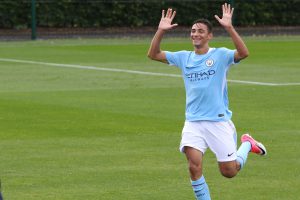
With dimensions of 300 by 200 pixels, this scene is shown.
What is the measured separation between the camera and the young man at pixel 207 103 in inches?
460

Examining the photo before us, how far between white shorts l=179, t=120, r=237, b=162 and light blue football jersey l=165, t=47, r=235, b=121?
0.06 metres

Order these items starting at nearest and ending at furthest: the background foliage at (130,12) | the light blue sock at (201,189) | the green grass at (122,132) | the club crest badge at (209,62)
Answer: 1. the light blue sock at (201,189)
2. the club crest badge at (209,62)
3. the green grass at (122,132)
4. the background foliage at (130,12)

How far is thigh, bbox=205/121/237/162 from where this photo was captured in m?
11.7

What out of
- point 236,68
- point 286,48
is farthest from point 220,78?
point 286,48

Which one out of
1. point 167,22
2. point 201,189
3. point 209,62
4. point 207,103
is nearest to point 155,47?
point 167,22

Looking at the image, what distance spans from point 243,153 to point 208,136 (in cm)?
101

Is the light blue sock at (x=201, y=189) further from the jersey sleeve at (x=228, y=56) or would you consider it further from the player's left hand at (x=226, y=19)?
the player's left hand at (x=226, y=19)

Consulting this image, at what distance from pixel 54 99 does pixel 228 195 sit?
32.7 ft

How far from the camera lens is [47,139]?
654 inches

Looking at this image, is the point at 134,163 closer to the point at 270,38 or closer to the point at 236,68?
the point at 236,68

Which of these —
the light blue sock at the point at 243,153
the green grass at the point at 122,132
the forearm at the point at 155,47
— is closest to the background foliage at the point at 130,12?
the green grass at the point at 122,132

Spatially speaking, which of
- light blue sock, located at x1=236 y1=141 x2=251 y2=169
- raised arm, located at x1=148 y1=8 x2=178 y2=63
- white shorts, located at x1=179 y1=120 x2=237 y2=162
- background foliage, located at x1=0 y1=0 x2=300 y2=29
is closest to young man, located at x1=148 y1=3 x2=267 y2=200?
white shorts, located at x1=179 y1=120 x2=237 y2=162

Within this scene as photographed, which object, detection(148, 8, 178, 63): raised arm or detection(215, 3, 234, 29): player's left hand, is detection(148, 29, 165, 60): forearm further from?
detection(215, 3, 234, 29): player's left hand

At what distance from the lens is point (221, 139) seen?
1174 cm
